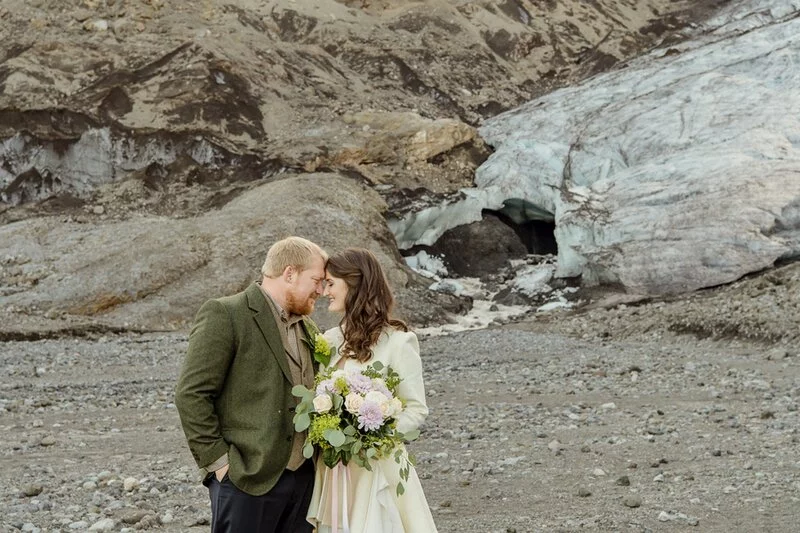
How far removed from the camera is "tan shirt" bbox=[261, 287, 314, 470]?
13.0 ft

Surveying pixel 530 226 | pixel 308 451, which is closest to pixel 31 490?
pixel 308 451

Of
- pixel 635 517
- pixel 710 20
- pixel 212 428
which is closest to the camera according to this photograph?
pixel 212 428

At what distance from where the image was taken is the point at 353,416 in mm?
3961

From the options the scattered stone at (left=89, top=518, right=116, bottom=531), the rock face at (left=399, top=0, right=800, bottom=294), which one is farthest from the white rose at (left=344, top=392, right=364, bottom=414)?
the rock face at (left=399, top=0, right=800, bottom=294)

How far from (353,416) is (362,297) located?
20.5 inches

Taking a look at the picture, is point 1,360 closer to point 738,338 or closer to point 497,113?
point 738,338

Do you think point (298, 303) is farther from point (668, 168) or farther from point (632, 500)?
point (668, 168)

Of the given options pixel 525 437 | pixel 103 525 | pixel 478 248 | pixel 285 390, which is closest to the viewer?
pixel 285 390

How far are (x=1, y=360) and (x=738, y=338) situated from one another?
13.7 metres

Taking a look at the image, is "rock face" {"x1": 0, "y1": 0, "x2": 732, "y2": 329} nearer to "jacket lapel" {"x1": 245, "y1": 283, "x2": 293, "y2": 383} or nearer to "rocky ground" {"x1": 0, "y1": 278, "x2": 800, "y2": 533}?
"rocky ground" {"x1": 0, "y1": 278, "x2": 800, "y2": 533}

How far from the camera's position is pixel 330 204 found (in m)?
26.8

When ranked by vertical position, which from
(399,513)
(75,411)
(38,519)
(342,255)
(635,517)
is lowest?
(75,411)

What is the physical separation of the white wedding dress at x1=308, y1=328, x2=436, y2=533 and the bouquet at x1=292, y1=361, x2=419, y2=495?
0.05m

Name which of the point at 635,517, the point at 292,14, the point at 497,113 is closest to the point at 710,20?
the point at 497,113
